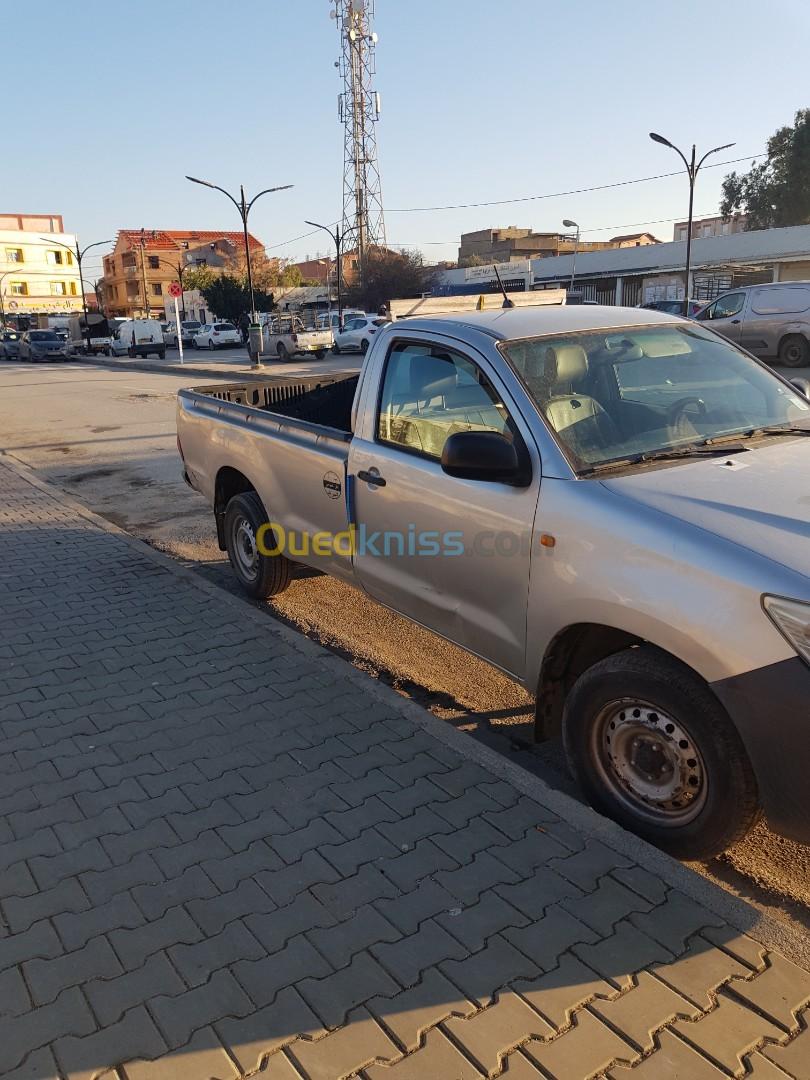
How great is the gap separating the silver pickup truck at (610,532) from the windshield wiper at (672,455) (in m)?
0.01

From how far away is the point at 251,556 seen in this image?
5.83 meters

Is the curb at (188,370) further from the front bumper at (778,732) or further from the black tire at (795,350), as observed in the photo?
the front bumper at (778,732)

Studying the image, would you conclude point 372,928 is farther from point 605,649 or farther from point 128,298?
point 128,298

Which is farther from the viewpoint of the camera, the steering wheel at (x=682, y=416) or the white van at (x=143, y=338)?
the white van at (x=143, y=338)

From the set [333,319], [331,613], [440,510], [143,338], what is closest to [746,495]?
[440,510]

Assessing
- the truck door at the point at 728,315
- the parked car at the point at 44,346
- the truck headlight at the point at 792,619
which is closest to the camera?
the truck headlight at the point at 792,619

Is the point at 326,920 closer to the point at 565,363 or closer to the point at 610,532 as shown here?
the point at 610,532

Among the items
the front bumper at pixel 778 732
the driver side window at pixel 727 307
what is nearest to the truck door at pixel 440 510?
the front bumper at pixel 778 732

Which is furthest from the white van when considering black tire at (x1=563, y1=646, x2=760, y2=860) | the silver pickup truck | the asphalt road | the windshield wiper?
black tire at (x1=563, y1=646, x2=760, y2=860)

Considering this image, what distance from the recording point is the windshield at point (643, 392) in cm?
341

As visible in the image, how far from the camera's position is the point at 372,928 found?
2.66m

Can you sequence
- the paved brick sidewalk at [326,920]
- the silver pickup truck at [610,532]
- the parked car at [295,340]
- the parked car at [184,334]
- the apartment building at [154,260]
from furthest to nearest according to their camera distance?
the apartment building at [154,260] → the parked car at [184,334] → the parked car at [295,340] → the silver pickup truck at [610,532] → the paved brick sidewalk at [326,920]

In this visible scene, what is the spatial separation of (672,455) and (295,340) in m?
29.8

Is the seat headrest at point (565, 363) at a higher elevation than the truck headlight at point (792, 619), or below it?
higher
